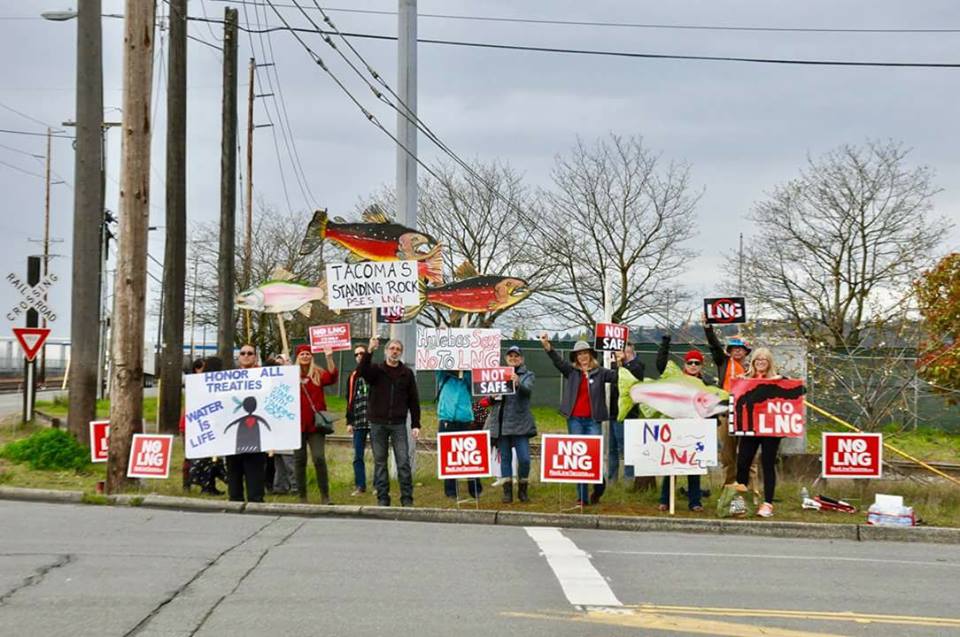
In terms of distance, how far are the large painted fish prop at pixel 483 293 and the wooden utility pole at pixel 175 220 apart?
22.0ft

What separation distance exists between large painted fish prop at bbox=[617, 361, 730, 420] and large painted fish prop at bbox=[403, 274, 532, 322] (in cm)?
355

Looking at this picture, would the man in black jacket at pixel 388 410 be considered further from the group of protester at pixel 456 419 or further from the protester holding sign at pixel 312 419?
the protester holding sign at pixel 312 419

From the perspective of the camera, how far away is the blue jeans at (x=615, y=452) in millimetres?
15578

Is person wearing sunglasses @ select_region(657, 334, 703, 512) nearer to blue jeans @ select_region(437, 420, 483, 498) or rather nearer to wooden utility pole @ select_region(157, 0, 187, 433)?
blue jeans @ select_region(437, 420, 483, 498)

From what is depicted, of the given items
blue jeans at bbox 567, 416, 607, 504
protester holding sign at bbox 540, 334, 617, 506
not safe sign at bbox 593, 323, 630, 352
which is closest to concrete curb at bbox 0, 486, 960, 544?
blue jeans at bbox 567, 416, 607, 504

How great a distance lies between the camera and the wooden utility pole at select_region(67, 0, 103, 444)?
19.0 meters

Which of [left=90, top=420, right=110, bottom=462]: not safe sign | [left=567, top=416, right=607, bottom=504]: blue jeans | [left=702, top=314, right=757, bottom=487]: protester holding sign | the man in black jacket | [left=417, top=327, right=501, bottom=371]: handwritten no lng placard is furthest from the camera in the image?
[left=90, top=420, right=110, bottom=462]: not safe sign

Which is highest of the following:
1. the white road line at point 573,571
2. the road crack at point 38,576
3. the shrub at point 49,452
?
the shrub at point 49,452

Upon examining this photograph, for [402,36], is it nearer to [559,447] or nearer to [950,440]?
[559,447]

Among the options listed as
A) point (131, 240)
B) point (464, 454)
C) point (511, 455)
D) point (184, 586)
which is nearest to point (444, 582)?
point (184, 586)

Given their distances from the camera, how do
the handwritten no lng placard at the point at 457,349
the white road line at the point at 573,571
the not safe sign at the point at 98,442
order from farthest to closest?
the not safe sign at the point at 98,442, the handwritten no lng placard at the point at 457,349, the white road line at the point at 573,571

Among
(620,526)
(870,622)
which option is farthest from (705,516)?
(870,622)

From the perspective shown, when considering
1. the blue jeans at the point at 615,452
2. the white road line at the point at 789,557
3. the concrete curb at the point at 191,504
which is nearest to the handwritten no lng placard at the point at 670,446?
the blue jeans at the point at 615,452

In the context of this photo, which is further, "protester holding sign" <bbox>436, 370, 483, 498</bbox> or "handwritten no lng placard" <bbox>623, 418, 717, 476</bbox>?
"protester holding sign" <bbox>436, 370, 483, 498</bbox>
